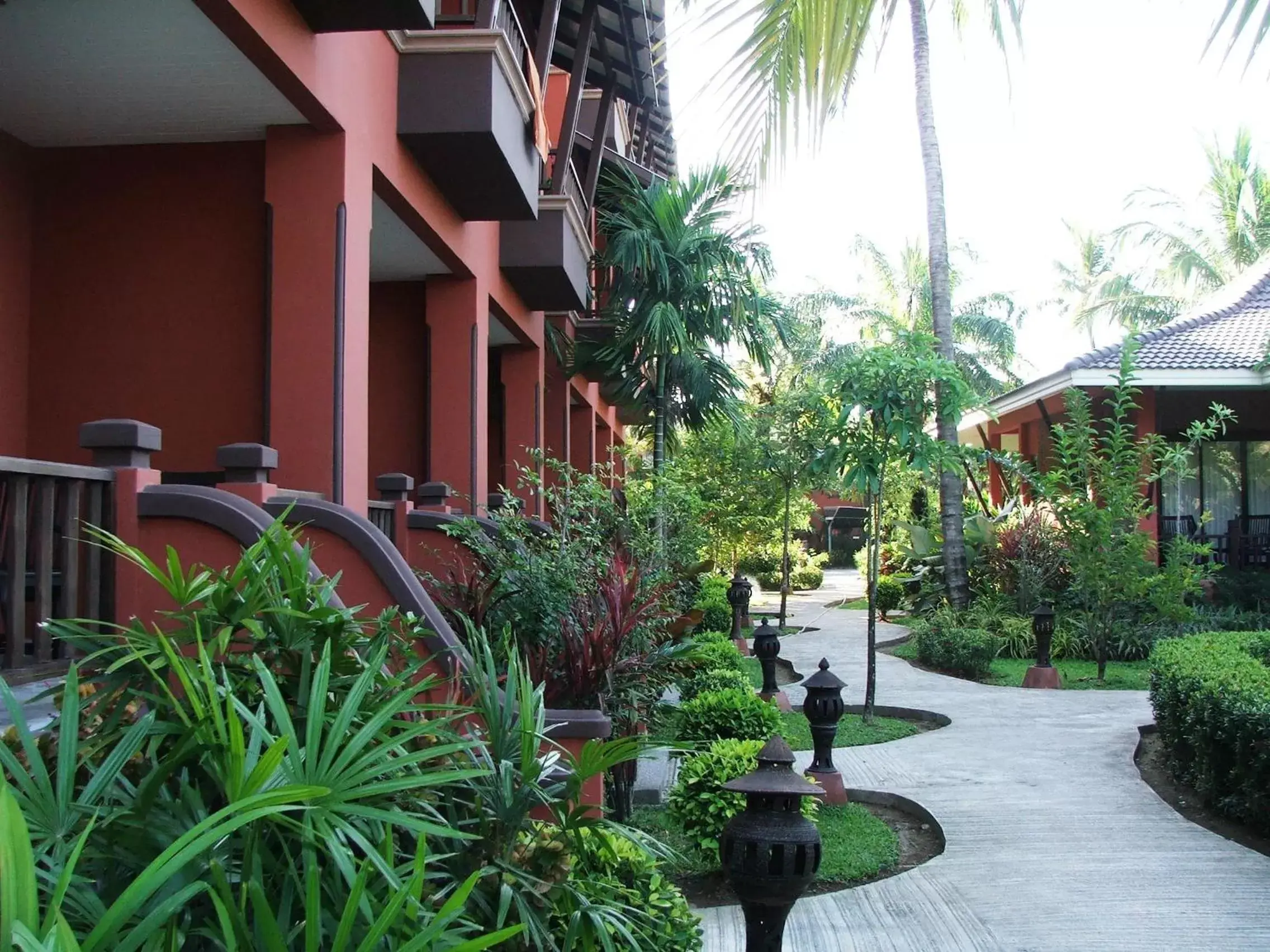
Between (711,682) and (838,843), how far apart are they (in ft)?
8.00

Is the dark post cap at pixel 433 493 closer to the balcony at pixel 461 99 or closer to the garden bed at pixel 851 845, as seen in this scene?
the balcony at pixel 461 99

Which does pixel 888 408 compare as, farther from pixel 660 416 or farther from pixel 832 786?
pixel 660 416

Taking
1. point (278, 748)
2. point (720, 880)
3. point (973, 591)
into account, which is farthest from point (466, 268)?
point (973, 591)

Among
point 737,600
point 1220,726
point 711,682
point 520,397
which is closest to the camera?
point 1220,726

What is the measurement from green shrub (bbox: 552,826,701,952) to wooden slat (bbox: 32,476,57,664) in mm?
2070

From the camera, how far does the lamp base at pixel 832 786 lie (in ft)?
22.8

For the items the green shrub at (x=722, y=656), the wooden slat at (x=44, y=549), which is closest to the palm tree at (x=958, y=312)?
the green shrub at (x=722, y=656)

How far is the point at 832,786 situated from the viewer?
6969mm

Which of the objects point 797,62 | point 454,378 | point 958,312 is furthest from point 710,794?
point 958,312

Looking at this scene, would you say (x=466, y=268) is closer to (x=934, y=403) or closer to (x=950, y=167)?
(x=934, y=403)

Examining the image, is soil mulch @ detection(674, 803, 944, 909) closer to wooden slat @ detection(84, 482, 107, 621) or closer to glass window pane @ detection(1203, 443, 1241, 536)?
wooden slat @ detection(84, 482, 107, 621)

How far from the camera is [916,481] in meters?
27.8

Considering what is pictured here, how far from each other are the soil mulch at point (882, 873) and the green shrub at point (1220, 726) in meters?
1.70

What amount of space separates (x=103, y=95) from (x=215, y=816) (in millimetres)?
5743
